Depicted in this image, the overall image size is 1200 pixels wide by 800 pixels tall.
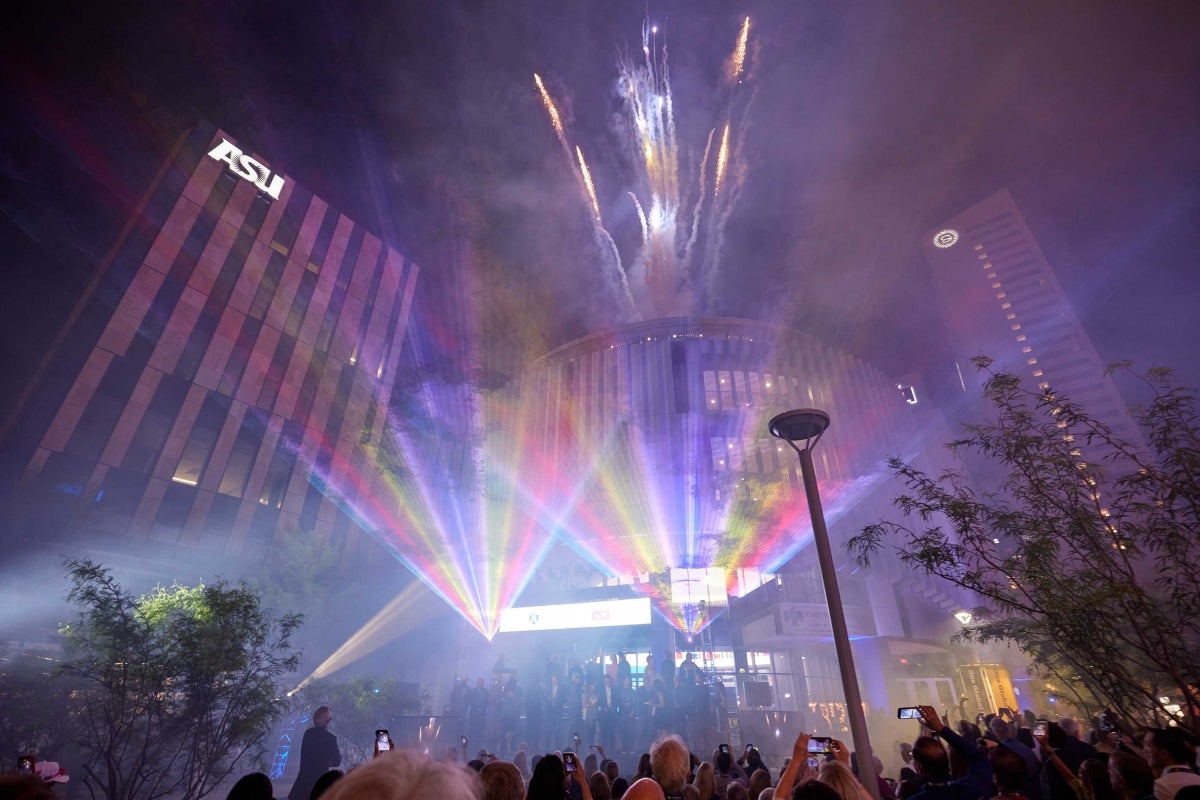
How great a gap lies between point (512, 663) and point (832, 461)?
35863 mm

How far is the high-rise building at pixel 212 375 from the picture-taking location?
21.5m

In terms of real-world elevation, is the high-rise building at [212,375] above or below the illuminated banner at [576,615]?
above

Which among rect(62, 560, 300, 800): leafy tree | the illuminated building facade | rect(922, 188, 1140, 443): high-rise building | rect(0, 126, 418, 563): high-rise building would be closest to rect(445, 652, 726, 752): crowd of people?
the illuminated building facade

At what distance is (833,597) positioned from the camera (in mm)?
6375

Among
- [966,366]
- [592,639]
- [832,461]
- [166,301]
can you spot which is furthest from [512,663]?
[966,366]

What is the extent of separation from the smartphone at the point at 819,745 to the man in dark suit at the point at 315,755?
7959 mm

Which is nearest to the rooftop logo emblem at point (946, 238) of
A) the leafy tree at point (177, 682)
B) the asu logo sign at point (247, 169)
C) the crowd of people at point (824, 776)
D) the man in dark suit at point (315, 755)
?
the asu logo sign at point (247, 169)

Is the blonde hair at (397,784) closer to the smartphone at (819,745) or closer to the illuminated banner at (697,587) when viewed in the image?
the smartphone at (819,745)

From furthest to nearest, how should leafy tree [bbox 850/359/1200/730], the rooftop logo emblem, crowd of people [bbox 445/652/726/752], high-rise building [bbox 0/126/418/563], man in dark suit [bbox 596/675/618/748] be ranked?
the rooftop logo emblem
high-rise building [bbox 0/126/418/563]
man in dark suit [bbox 596/675/618/748]
crowd of people [bbox 445/652/726/752]
leafy tree [bbox 850/359/1200/730]

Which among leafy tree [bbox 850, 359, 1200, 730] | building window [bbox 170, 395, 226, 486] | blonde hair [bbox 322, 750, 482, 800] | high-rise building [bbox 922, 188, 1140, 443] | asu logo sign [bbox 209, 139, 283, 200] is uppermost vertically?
high-rise building [bbox 922, 188, 1140, 443]

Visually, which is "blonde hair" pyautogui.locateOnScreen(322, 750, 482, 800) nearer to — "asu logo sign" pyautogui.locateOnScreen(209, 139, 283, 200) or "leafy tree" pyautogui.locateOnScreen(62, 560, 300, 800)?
"leafy tree" pyautogui.locateOnScreen(62, 560, 300, 800)

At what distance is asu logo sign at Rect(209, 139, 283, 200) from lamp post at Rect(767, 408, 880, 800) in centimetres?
3630

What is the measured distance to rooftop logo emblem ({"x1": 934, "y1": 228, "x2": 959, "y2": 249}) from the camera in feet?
421

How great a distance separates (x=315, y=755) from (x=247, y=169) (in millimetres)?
34593
